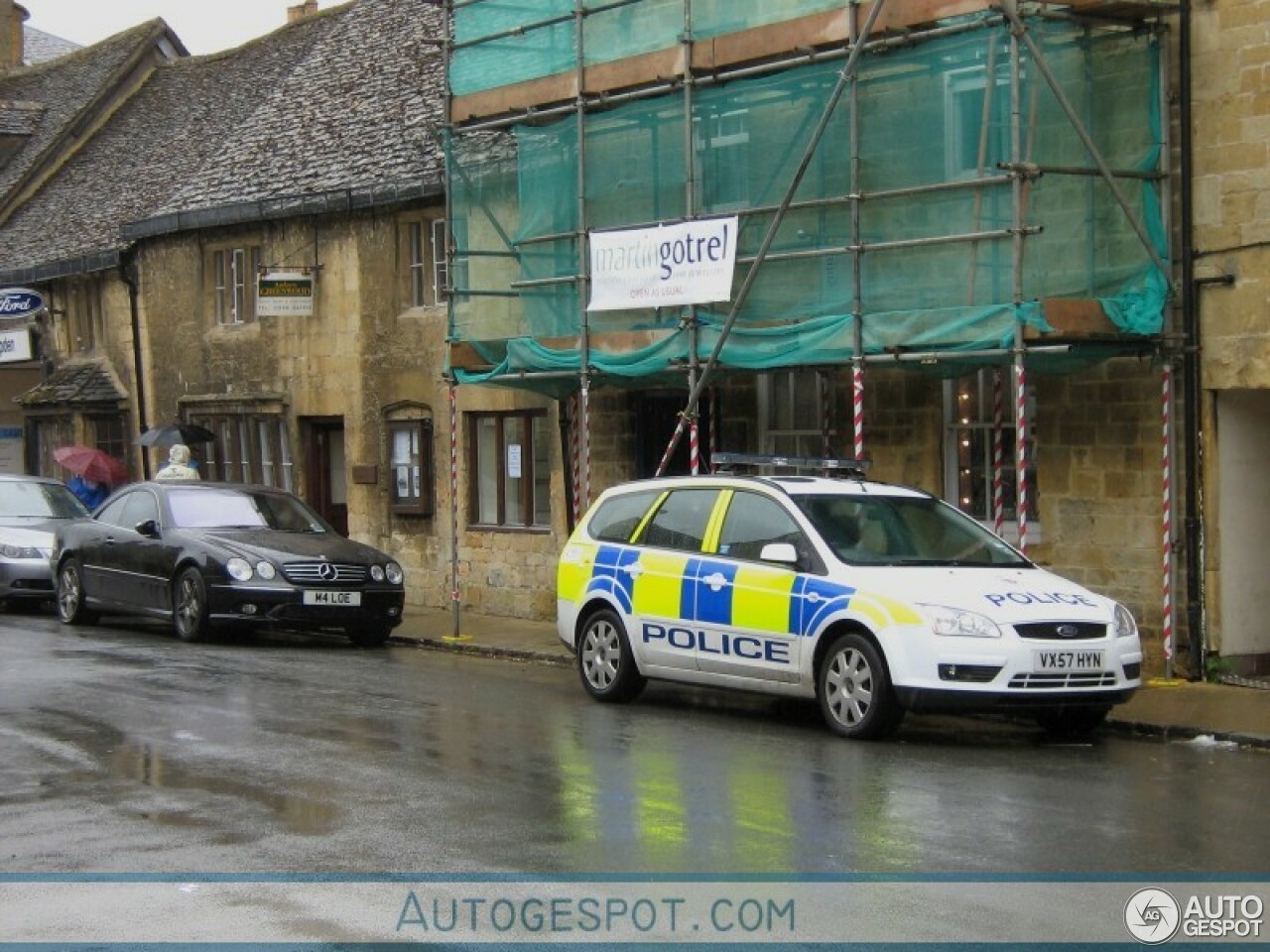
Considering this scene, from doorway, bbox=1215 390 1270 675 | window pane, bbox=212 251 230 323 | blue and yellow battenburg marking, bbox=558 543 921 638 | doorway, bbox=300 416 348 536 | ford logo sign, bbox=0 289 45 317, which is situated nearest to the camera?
blue and yellow battenburg marking, bbox=558 543 921 638

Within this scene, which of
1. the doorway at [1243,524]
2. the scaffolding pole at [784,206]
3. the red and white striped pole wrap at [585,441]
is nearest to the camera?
the doorway at [1243,524]

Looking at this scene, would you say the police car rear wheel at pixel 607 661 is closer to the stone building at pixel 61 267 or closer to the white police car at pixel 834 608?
the white police car at pixel 834 608

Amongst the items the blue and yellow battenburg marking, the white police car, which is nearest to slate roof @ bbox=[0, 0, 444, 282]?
the blue and yellow battenburg marking

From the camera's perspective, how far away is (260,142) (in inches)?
1144

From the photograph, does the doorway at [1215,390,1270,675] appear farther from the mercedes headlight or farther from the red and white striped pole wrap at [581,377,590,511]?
the mercedes headlight

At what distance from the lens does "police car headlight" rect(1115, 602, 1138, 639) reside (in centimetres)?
1268

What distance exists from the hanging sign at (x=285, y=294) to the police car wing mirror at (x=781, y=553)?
1356 cm

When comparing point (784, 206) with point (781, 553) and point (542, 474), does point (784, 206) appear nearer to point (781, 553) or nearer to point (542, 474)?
point (781, 553)

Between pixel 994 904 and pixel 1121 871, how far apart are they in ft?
3.04

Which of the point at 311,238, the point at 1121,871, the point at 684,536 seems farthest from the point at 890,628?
the point at 311,238

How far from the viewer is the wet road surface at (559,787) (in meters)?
8.91

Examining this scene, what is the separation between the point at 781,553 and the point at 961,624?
4.69 feet

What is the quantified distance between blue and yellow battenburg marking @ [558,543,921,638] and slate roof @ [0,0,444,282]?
958cm

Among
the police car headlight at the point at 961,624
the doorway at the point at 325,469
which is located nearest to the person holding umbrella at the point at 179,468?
the doorway at the point at 325,469
